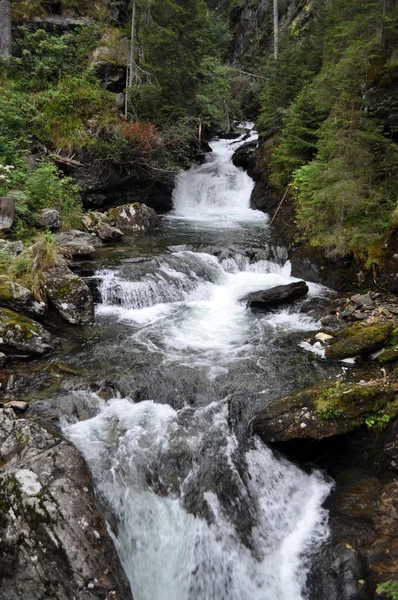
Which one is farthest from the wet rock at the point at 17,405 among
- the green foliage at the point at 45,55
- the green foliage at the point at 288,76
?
the green foliage at the point at 288,76

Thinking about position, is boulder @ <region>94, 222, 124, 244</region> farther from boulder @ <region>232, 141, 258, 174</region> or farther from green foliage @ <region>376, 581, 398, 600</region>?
green foliage @ <region>376, 581, 398, 600</region>

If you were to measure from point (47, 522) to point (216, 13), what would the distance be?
4545cm

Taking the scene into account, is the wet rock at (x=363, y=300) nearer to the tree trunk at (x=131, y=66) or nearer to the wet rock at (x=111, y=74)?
the tree trunk at (x=131, y=66)

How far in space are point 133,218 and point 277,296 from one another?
8.28 meters

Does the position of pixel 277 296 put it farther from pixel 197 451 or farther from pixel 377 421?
pixel 197 451

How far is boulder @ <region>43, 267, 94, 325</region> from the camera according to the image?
872cm

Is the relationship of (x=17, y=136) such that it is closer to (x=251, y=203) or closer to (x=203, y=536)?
(x=251, y=203)

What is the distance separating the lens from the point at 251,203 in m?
19.3

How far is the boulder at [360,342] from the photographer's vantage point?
7.12m

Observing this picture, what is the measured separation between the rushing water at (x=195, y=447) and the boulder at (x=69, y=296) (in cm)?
53

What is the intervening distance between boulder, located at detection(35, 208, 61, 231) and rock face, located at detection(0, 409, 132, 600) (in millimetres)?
8691

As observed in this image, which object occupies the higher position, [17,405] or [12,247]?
[12,247]

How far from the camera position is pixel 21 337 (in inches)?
287

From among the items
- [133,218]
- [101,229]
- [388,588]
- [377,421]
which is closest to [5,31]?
[133,218]
